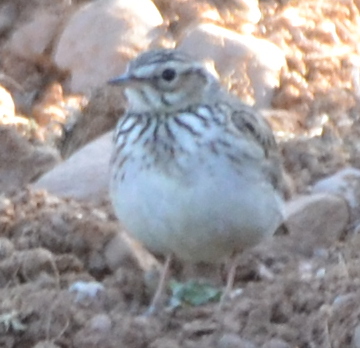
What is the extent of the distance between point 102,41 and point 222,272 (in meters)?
2.48

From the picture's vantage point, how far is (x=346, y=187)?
271 inches

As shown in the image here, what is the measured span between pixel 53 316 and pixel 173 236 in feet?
2.34

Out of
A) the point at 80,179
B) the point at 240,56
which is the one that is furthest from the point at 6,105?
the point at 240,56

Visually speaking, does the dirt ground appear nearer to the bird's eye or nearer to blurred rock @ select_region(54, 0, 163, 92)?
blurred rock @ select_region(54, 0, 163, 92)

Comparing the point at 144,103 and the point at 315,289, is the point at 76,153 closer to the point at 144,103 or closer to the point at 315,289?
the point at 144,103

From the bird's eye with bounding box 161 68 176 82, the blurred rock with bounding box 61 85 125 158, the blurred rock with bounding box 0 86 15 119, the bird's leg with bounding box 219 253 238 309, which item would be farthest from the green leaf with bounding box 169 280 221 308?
the blurred rock with bounding box 0 86 15 119

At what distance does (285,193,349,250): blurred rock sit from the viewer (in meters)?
6.61

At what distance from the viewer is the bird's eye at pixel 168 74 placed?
5.88 m

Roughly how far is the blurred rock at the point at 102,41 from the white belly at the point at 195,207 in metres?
2.54

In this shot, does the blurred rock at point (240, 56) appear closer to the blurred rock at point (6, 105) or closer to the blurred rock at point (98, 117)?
the blurred rock at point (98, 117)

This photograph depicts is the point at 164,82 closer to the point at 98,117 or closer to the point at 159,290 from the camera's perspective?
the point at 159,290

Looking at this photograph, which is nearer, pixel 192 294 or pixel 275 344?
pixel 275 344

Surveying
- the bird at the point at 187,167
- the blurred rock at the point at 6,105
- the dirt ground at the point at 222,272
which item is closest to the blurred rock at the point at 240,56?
the dirt ground at the point at 222,272

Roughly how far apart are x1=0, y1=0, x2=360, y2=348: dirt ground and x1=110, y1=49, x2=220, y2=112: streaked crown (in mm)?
777
